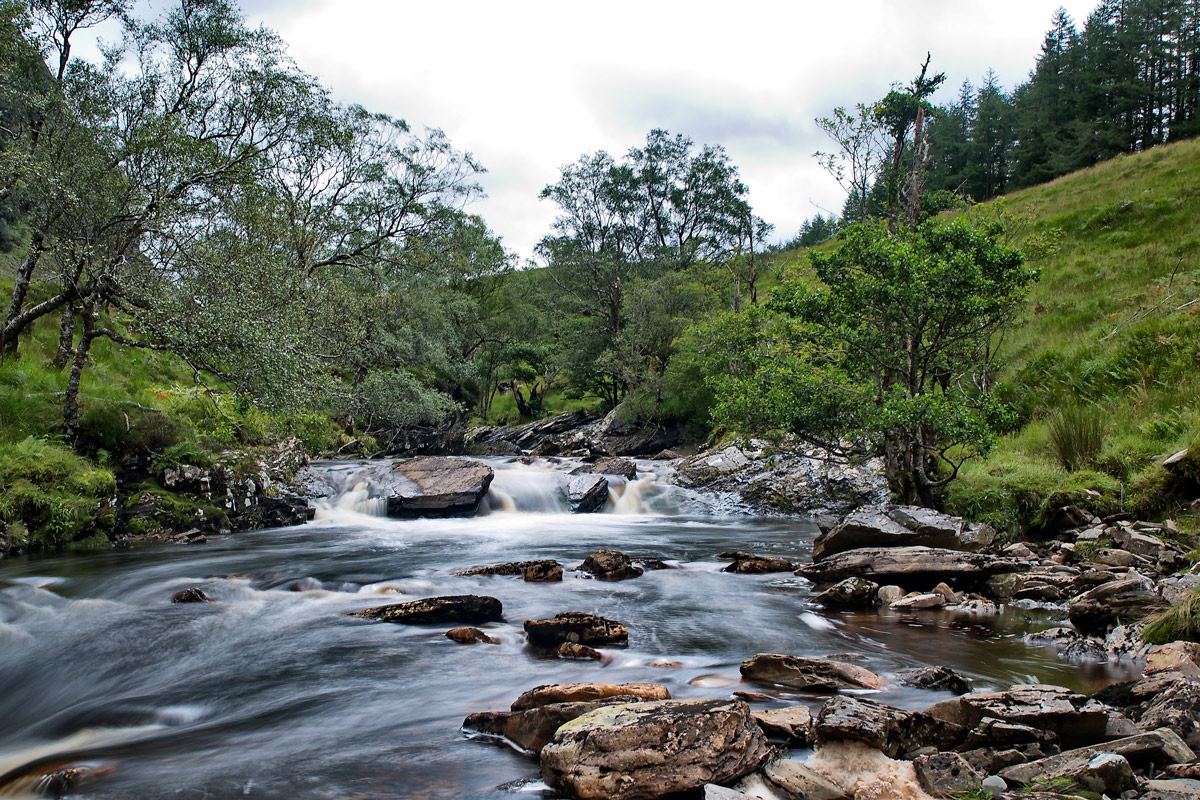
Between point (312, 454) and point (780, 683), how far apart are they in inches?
939

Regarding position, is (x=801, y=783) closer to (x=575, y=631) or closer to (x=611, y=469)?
(x=575, y=631)

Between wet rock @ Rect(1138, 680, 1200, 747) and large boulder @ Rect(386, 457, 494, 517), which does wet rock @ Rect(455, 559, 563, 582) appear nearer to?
large boulder @ Rect(386, 457, 494, 517)

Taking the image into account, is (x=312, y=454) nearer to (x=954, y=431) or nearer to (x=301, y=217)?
(x=301, y=217)

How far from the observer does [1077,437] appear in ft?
41.8

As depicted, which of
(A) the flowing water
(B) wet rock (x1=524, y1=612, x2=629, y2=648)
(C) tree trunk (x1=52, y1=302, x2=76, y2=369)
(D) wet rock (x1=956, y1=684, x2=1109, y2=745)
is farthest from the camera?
(C) tree trunk (x1=52, y1=302, x2=76, y2=369)

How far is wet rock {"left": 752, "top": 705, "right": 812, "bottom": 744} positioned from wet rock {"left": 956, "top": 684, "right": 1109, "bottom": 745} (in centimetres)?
108

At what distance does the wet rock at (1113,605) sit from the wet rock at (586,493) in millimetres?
15555

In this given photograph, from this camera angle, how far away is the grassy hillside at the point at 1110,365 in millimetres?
11281

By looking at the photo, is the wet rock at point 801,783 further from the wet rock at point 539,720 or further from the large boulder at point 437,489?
Result: the large boulder at point 437,489

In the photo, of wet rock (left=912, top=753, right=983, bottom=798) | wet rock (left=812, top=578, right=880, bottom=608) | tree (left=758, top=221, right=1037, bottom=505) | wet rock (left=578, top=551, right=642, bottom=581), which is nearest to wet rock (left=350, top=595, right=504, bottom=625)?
wet rock (left=578, top=551, right=642, bottom=581)

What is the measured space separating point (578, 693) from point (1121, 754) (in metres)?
3.56

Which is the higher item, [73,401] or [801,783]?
[73,401]

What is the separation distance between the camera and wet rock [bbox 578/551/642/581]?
38.4ft

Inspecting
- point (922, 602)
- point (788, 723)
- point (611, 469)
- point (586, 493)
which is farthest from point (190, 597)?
point (611, 469)
